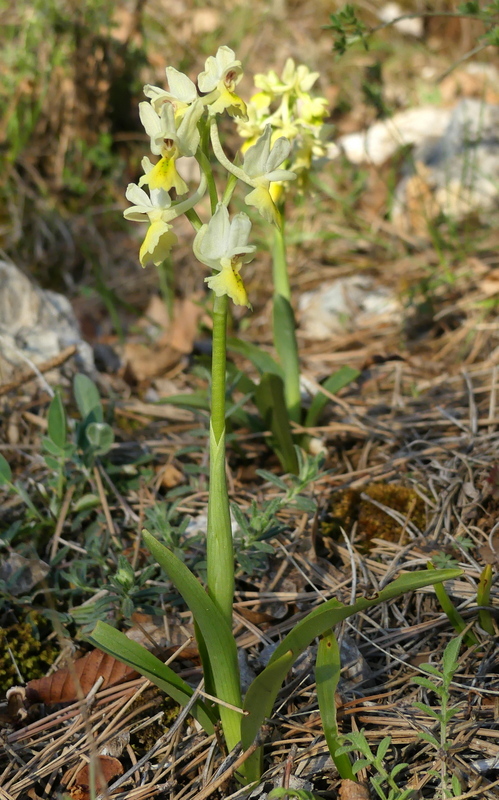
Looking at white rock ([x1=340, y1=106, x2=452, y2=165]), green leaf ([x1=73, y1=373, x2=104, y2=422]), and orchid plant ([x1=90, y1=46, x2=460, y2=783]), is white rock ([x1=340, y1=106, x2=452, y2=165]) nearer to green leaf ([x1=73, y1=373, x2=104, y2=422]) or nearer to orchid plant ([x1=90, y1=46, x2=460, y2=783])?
green leaf ([x1=73, y1=373, x2=104, y2=422])

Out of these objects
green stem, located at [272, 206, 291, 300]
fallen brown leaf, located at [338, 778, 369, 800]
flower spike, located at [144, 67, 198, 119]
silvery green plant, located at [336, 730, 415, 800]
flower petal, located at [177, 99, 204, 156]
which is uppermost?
flower spike, located at [144, 67, 198, 119]

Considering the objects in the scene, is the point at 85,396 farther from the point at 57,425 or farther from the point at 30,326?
the point at 30,326

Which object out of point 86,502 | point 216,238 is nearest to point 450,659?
point 216,238

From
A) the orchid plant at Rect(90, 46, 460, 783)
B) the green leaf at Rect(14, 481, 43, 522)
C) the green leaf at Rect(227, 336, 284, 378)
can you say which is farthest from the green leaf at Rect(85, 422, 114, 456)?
the orchid plant at Rect(90, 46, 460, 783)

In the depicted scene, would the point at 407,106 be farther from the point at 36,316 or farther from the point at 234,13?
the point at 36,316

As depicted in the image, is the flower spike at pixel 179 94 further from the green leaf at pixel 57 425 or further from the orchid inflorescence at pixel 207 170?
the green leaf at pixel 57 425

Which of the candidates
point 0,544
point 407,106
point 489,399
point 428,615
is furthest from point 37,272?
point 407,106

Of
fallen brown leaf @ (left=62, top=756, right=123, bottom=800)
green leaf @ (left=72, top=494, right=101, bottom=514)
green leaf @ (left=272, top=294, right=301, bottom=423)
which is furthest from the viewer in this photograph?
green leaf @ (left=272, top=294, right=301, bottom=423)
